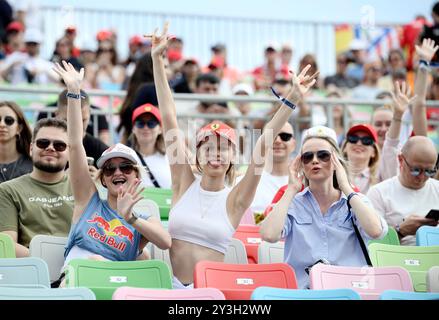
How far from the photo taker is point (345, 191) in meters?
7.41

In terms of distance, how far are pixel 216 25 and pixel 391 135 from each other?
31.7 feet

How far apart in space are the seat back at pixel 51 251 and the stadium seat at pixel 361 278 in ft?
6.19

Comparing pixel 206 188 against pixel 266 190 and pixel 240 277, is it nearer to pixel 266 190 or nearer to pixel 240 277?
pixel 240 277

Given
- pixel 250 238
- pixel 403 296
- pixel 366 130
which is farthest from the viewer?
pixel 366 130

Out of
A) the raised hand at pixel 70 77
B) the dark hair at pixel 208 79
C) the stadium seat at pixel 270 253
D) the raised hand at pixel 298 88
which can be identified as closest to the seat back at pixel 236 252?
the stadium seat at pixel 270 253

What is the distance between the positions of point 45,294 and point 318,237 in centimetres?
233

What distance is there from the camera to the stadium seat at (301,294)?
5969mm

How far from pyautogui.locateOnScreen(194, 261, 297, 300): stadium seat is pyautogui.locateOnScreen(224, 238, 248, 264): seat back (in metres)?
0.89

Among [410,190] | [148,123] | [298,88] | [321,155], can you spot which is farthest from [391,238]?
[148,123]

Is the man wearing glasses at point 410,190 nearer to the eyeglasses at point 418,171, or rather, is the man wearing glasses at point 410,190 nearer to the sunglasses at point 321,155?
the eyeglasses at point 418,171

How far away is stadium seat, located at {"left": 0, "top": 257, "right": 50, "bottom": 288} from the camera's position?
6.39m

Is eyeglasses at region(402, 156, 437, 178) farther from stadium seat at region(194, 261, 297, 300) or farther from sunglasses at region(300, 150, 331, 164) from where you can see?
stadium seat at region(194, 261, 297, 300)

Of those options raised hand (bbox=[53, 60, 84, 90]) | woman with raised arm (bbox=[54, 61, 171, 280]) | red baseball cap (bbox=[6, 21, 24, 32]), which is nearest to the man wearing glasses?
woman with raised arm (bbox=[54, 61, 171, 280])

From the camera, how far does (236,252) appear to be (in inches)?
308
